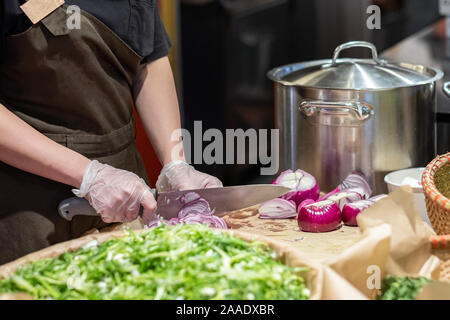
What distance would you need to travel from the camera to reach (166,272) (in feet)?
3.47

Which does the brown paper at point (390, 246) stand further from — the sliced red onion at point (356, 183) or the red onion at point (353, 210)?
the sliced red onion at point (356, 183)

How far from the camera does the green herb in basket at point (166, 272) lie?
1020mm

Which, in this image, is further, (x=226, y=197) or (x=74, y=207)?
(x=226, y=197)

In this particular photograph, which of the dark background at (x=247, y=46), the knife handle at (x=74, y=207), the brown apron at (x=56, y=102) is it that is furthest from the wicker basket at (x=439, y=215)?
the dark background at (x=247, y=46)

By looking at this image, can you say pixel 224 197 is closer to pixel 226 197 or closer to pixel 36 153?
pixel 226 197

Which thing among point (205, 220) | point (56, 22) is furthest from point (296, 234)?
point (56, 22)

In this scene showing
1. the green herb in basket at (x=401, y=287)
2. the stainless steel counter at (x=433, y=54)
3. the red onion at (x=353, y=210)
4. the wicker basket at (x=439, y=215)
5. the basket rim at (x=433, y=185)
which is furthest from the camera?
the stainless steel counter at (x=433, y=54)

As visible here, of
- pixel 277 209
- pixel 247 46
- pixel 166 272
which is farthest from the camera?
pixel 247 46

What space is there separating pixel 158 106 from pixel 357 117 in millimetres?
600

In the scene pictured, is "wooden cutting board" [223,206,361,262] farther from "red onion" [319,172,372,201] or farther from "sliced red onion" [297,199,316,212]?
"red onion" [319,172,372,201]

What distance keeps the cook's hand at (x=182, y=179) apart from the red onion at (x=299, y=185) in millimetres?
201

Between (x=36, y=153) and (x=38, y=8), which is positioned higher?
(x=38, y=8)

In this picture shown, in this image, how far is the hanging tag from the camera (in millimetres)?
1626
